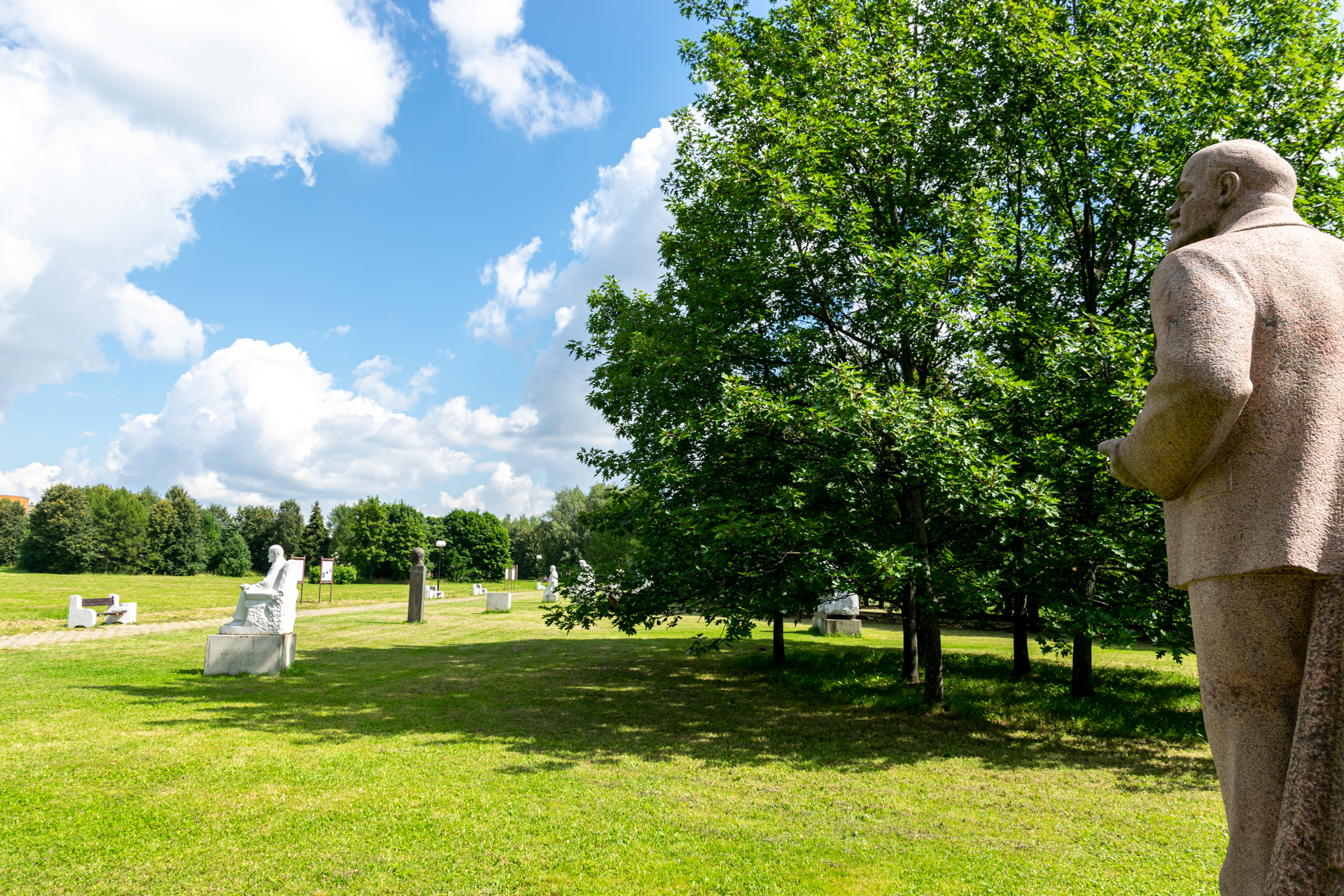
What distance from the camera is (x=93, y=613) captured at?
20.9 meters

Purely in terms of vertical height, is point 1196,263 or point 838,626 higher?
point 1196,263

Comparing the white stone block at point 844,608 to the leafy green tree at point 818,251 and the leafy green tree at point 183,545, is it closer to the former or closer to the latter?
the leafy green tree at point 818,251

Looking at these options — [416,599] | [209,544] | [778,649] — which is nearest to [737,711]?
[778,649]

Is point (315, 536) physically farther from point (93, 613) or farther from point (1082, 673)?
point (1082, 673)

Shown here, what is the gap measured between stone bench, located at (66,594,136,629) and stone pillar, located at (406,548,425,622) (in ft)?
26.6

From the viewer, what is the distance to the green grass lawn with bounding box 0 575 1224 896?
4.96m

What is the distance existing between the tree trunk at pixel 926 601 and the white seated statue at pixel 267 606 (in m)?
11.0

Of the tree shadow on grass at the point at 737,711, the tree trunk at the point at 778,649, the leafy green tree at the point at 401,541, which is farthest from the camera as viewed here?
the leafy green tree at the point at 401,541

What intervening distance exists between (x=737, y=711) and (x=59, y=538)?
82229 mm

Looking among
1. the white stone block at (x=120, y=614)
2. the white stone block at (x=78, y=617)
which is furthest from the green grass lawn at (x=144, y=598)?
the white stone block at (x=120, y=614)

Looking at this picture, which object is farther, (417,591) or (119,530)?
(119,530)

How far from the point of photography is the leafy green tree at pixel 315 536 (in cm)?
8068

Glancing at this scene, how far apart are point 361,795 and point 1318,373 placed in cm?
719

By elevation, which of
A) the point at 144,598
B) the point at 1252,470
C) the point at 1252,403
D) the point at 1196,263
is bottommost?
the point at 144,598
